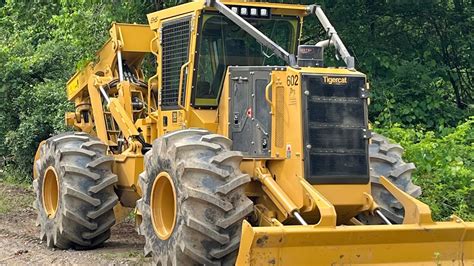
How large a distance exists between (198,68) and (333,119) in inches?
76.8

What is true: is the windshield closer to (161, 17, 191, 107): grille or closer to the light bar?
the light bar

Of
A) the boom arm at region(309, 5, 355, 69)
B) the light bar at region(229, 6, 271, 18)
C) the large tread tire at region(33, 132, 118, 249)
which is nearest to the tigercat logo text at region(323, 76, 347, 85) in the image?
the boom arm at region(309, 5, 355, 69)

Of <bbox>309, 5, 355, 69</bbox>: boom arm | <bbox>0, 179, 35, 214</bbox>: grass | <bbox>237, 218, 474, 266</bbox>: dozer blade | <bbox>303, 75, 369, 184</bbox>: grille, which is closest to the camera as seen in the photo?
<bbox>237, 218, 474, 266</bbox>: dozer blade

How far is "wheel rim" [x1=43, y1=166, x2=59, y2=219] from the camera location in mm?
10914

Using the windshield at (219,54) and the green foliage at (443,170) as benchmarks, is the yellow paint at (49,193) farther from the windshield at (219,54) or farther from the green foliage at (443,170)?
the green foliage at (443,170)

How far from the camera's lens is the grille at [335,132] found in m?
7.69

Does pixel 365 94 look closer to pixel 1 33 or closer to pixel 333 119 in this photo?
pixel 333 119

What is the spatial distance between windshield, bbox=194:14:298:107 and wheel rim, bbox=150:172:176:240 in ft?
4.11

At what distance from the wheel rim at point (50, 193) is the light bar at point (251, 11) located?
147 inches

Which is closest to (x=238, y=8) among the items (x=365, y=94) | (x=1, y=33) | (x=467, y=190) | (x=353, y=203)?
(x=365, y=94)

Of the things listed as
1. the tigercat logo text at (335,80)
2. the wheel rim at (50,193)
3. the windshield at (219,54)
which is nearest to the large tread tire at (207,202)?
the tigercat logo text at (335,80)

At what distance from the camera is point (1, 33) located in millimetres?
21562

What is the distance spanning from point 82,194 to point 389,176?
12.6 feet

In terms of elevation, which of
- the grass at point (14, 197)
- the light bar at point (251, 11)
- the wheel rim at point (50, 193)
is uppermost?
the light bar at point (251, 11)
